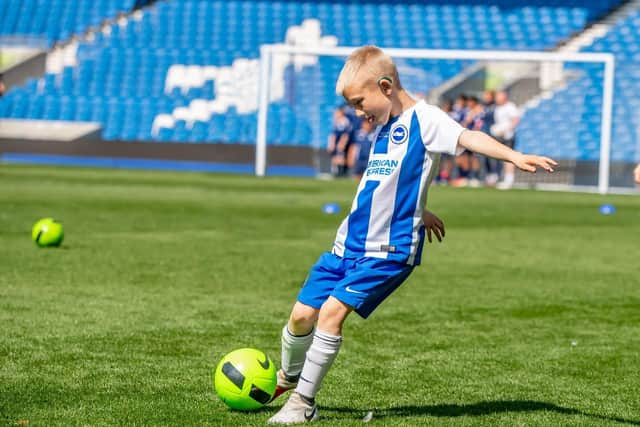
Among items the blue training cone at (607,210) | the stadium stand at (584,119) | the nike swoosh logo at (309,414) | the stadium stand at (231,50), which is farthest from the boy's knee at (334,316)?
the stadium stand at (231,50)

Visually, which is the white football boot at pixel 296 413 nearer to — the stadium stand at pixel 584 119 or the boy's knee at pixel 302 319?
the boy's knee at pixel 302 319

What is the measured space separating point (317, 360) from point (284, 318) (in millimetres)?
2545

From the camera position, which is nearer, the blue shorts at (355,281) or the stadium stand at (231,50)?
the blue shorts at (355,281)

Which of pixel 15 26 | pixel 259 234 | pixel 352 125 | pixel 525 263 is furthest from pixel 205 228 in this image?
pixel 15 26

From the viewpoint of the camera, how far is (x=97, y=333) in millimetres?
5945

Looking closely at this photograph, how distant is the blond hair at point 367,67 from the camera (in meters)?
4.14

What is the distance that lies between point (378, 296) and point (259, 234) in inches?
296

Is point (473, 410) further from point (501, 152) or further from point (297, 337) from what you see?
point (501, 152)

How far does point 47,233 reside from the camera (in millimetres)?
9617

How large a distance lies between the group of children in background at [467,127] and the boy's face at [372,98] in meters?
18.3

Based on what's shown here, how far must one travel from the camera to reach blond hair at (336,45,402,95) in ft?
13.6

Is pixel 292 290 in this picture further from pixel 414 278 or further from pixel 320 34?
pixel 320 34

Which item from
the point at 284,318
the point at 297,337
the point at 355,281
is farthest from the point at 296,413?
the point at 284,318

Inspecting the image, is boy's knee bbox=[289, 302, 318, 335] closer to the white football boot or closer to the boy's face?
the white football boot
